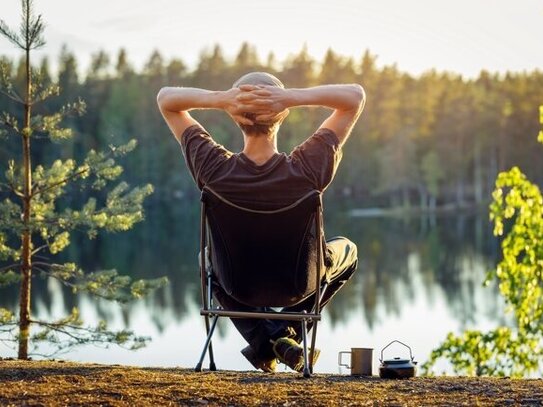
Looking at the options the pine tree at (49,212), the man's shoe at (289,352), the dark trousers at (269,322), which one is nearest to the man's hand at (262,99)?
the dark trousers at (269,322)

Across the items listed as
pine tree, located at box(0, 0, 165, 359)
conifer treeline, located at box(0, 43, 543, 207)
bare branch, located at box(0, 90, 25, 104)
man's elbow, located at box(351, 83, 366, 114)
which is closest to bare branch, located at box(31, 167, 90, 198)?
pine tree, located at box(0, 0, 165, 359)

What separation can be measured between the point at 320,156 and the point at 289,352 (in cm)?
88

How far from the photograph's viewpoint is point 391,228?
53156 millimetres

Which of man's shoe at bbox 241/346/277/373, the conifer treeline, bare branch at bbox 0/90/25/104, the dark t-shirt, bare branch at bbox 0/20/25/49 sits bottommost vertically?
man's shoe at bbox 241/346/277/373

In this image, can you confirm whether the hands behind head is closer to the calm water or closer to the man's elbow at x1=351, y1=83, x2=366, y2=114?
the man's elbow at x1=351, y1=83, x2=366, y2=114

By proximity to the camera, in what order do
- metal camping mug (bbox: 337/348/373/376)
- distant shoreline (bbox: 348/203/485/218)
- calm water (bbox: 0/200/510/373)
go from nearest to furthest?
metal camping mug (bbox: 337/348/373/376), calm water (bbox: 0/200/510/373), distant shoreline (bbox: 348/203/485/218)

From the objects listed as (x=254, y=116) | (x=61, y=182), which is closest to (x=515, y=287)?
(x=61, y=182)

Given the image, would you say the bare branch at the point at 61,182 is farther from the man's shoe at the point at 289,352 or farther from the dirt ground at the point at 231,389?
the man's shoe at the point at 289,352

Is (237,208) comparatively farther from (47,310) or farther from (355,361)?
(47,310)

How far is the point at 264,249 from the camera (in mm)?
4613

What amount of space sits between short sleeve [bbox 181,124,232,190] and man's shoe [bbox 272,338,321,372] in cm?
79

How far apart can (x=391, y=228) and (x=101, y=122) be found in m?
24.3

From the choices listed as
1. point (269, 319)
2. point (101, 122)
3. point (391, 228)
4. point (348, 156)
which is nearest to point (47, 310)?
point (269, 319)

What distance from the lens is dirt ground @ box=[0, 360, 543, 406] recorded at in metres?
3.80
